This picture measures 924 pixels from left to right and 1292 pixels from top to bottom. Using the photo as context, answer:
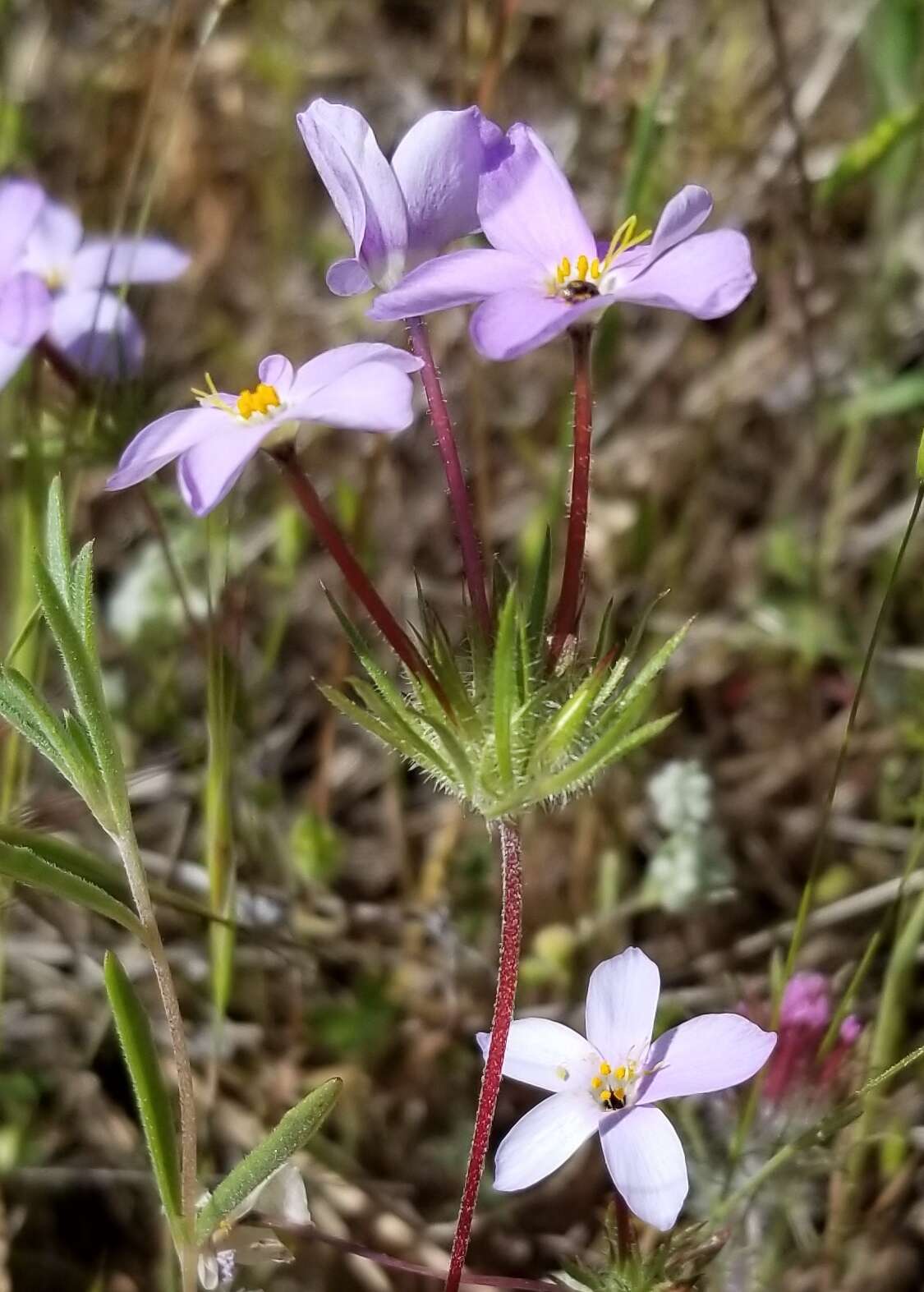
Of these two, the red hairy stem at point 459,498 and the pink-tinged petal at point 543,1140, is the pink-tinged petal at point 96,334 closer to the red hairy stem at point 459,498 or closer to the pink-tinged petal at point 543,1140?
the red hairy stem at point 459,498

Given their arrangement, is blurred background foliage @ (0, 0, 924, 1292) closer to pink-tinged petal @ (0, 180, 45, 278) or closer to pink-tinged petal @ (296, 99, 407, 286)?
pink-tinged petal @ (0, 180, 45, 278)

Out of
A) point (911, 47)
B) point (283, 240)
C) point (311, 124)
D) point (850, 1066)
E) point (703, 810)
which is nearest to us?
point (311, 124)

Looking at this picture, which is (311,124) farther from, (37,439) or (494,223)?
(37,439)

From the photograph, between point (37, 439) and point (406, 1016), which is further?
point (406, 1016)

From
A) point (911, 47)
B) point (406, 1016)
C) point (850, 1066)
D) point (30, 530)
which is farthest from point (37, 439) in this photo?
point (911, 47)

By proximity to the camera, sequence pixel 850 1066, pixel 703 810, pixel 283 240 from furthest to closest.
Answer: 1. pixel 283 240
2. pixel 703 810
3. pixel 850 1066

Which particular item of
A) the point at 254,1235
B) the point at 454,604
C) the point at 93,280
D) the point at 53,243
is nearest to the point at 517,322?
the point at 254,1235

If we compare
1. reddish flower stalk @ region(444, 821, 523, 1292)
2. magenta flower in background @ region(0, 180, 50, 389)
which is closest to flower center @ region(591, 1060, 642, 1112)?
reddish flower stalk @ region(444, 821, 523, 1292)
